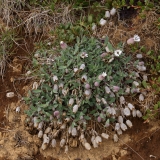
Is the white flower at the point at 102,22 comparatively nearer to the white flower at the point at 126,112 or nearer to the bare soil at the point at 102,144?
the bare soil at the point at 102,144

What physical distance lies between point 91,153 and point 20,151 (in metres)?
0.66

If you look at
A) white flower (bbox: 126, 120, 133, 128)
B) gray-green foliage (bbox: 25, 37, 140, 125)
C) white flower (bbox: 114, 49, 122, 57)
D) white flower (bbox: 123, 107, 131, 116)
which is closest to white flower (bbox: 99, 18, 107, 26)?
gray-green foliage (bbox: 25, 37, 140, 125)

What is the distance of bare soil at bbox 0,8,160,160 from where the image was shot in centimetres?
330

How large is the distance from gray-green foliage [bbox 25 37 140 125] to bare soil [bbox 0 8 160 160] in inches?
9.7

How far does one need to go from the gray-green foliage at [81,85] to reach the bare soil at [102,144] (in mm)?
247

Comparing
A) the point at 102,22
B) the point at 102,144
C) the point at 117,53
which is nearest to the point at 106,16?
the point at 102,22

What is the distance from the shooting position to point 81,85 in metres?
3.28

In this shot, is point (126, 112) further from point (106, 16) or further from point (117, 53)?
point (106, 16)

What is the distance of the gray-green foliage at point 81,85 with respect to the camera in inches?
128

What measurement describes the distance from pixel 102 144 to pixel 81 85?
1.95ft

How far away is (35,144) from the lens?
133 inches

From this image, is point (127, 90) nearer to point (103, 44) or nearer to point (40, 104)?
point (103, 44)

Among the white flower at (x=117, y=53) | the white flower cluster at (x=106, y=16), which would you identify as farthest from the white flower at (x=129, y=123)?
the white flower cluster at (x=106, y=16)

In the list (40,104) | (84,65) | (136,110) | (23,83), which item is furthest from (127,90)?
(23,83)
